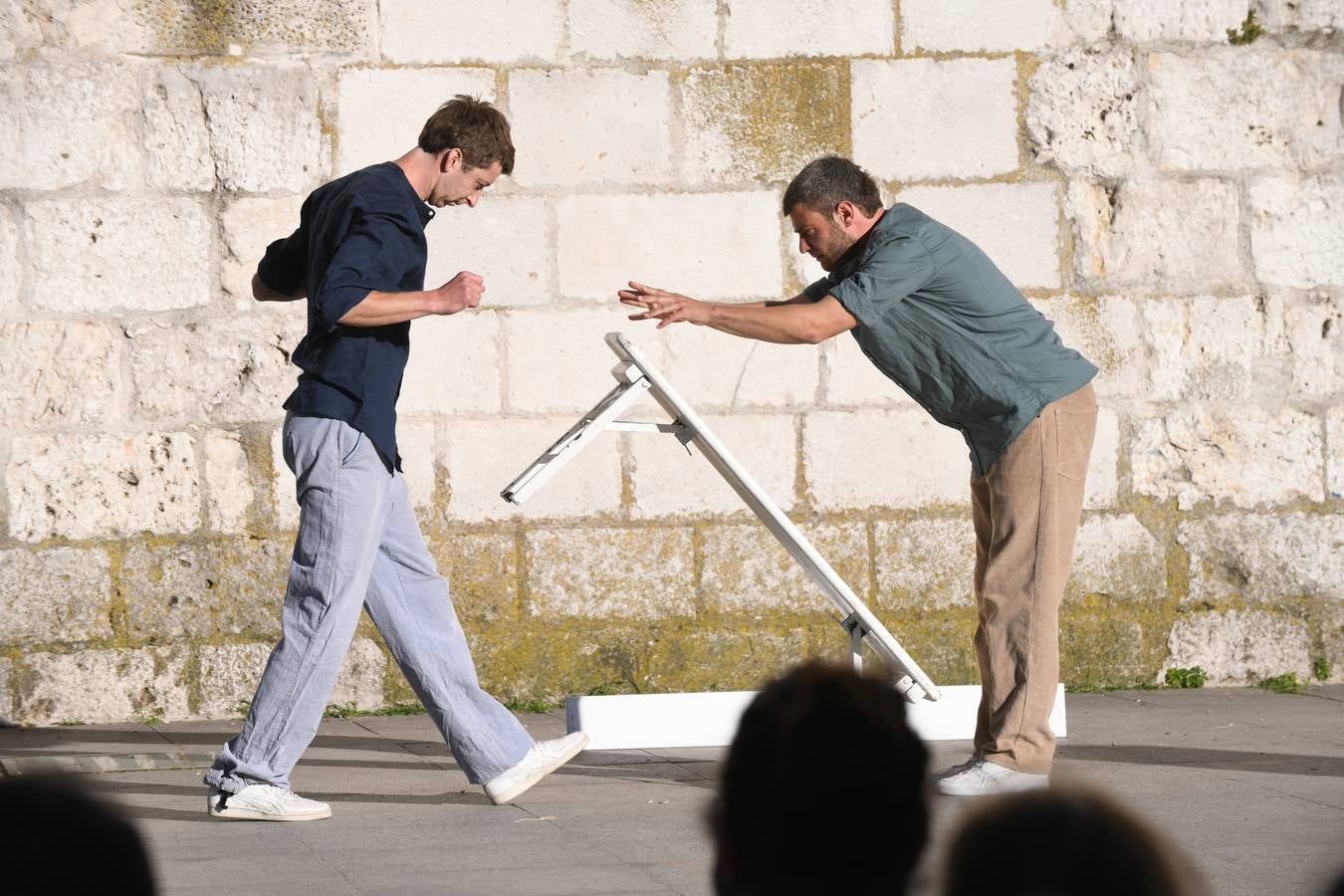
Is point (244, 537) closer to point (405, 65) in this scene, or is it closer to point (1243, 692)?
point (405, 65)

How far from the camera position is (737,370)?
6.02 m

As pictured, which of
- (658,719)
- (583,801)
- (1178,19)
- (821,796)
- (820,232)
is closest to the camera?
(821,796)

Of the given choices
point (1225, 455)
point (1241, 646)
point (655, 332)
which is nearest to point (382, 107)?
point (655, 332)

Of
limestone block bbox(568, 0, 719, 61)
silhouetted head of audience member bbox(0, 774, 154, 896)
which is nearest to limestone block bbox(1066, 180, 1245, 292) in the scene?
limestone block bbox(568, 0, 719, 61)

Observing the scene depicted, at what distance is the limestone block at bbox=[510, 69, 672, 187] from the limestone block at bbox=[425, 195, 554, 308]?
0.44 ft

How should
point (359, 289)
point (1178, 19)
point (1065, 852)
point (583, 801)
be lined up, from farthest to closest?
1. point (1178, 19)
2. point (583, 801)
3. point (359, 289)
4. point (1065, 852)

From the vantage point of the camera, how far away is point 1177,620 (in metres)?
6.17

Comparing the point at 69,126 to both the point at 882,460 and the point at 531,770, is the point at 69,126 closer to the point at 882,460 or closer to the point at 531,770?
the point at 531,770

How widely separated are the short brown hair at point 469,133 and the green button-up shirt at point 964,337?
0.98 m

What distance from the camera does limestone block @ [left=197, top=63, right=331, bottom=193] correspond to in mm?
5773

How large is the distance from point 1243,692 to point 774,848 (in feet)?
16.7

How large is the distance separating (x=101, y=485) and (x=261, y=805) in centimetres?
208

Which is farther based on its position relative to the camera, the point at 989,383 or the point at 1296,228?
the point at 1296,228

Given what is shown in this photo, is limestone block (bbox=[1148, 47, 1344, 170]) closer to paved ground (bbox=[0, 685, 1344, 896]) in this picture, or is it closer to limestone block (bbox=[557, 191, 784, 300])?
limestone block (bbox=[557, 191, 784, 300])
